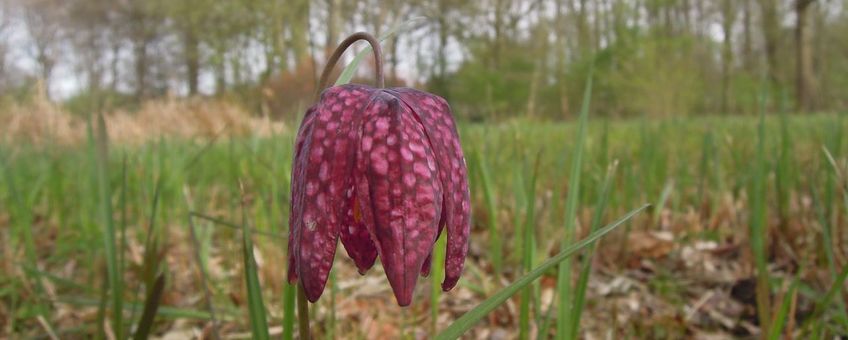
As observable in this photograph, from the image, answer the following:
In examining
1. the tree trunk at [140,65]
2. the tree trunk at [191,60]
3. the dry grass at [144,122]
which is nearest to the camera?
the dry grass at [144,122]

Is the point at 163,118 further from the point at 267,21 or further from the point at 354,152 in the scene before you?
the point at 354,152

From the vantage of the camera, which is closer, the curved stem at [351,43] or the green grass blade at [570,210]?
the curved stem at [351,43]

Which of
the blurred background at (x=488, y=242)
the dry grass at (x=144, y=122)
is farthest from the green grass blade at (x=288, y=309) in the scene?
the dry grass at (x=144, y=122)

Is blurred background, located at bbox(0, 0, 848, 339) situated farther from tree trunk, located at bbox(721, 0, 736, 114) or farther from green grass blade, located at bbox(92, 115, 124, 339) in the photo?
tree trunk, located at bbox(721, 0, 736, 114)

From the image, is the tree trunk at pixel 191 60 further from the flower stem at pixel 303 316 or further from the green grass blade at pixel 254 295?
the flower stem at pixel 303 316

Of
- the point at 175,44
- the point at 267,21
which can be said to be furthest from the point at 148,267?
the point at 175,44

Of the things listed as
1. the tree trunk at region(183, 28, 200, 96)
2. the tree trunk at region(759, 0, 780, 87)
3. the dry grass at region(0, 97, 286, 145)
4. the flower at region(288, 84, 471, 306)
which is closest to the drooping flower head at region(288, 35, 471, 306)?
the flower at region(288, 84, 471, 306)

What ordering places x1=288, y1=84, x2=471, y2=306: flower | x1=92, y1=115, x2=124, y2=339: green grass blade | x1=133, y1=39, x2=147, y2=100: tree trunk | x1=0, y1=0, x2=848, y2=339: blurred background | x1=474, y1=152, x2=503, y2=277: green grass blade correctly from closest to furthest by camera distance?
x1=288, y1=84, x2=471, y2=306: flower < x1=92, y1=115, x2=124, y2=339: green grass blade < x1=0, y1=0, x2=848, y2=339: blurred background < x1=474, y1=152, x2=503, y2=277: green grass blade < x1=133, y1=39, x2=147, y2=100: tree trunk
